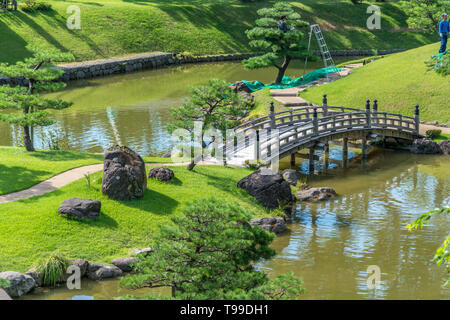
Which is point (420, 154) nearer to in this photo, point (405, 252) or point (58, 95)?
point (405, 252)

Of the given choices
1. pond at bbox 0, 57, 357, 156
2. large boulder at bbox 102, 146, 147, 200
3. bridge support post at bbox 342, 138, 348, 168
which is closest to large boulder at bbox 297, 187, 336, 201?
bridge support post at bbox 342, 138, 348, 168

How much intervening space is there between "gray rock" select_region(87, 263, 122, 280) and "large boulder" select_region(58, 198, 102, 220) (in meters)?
2.86

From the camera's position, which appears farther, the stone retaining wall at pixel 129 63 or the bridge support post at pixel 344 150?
the stone retaining wall at pixel 129 63

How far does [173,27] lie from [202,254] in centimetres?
6474

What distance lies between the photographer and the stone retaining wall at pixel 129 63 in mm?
62781

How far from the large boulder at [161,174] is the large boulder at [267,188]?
10.6 ft

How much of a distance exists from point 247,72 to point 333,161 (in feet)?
96.8

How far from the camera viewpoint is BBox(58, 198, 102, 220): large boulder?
23.2 metres

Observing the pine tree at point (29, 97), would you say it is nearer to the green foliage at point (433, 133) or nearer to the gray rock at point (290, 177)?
the gray rock at point (290, 177)

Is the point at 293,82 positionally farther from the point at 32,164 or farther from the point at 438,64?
the point at 32,164

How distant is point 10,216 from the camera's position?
904 inches

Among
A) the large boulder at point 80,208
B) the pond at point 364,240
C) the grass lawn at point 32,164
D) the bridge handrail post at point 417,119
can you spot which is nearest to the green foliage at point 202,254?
the pond at point 364,240

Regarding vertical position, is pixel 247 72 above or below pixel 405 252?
above
